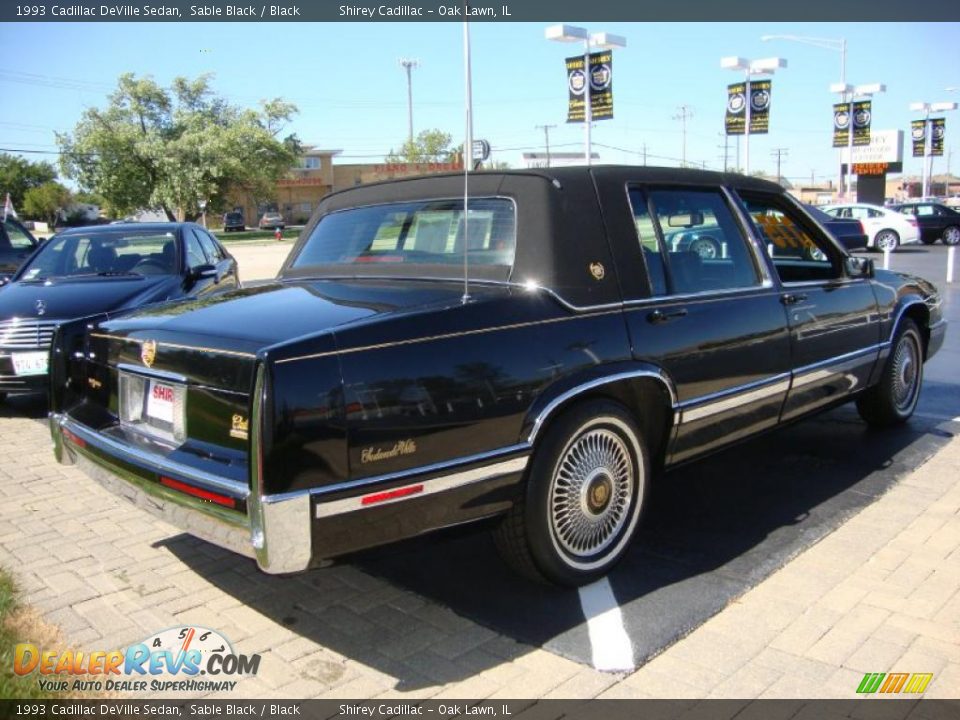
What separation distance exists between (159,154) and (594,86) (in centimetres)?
3396

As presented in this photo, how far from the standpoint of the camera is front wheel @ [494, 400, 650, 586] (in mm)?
3287

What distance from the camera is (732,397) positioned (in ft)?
13.5

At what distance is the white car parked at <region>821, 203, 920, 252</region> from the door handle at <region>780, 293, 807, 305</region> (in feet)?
79.3

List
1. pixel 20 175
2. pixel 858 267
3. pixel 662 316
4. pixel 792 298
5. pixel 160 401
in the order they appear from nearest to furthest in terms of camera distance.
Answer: pixel 160 401, pixel 662 316, pixel 792 298, pixel 858 267, pixel 20 175

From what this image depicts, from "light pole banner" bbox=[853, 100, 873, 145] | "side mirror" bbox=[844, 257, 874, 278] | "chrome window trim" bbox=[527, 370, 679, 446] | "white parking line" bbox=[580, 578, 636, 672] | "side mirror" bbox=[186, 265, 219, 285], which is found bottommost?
"white parking line" bbox=[580, 578, 636, 672]

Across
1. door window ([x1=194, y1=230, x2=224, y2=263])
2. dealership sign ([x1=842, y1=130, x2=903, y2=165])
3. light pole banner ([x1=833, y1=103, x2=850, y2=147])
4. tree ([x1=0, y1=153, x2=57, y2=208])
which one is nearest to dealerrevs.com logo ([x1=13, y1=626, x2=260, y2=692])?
door window ([x1=194, y1=230, x2=224, y2=263])

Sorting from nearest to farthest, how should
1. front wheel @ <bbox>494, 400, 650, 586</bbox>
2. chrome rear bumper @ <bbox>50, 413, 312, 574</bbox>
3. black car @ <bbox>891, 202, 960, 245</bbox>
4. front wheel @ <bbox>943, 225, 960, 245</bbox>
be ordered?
chrome rear bumper @ <bbox>50, 413, 312, 574</bbox>, front wheel @ <bbox>494, 400, 650, 586</bbox>, black car @ <bbox>891, 202, 960, 245</bbox>, front wheel @ <bbox>943, 225, 960, 245</bbox>

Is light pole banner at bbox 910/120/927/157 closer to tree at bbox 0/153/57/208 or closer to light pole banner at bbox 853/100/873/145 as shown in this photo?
light pole banner at bbox 853/100/873/145

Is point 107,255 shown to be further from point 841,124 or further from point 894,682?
point 841,124

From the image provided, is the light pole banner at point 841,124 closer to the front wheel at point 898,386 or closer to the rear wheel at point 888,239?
the rear wheel at point 888,239

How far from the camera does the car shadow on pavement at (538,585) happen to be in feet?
10.2

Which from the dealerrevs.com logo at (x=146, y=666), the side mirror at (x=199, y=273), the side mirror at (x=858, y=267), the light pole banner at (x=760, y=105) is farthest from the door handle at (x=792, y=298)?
the light pole banner at (x=760, y=105)

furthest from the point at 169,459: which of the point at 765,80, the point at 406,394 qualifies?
the point at 765,80

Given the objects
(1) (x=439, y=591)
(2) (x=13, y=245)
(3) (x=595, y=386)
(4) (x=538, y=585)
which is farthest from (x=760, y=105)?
(1) (x=439, y=591)
